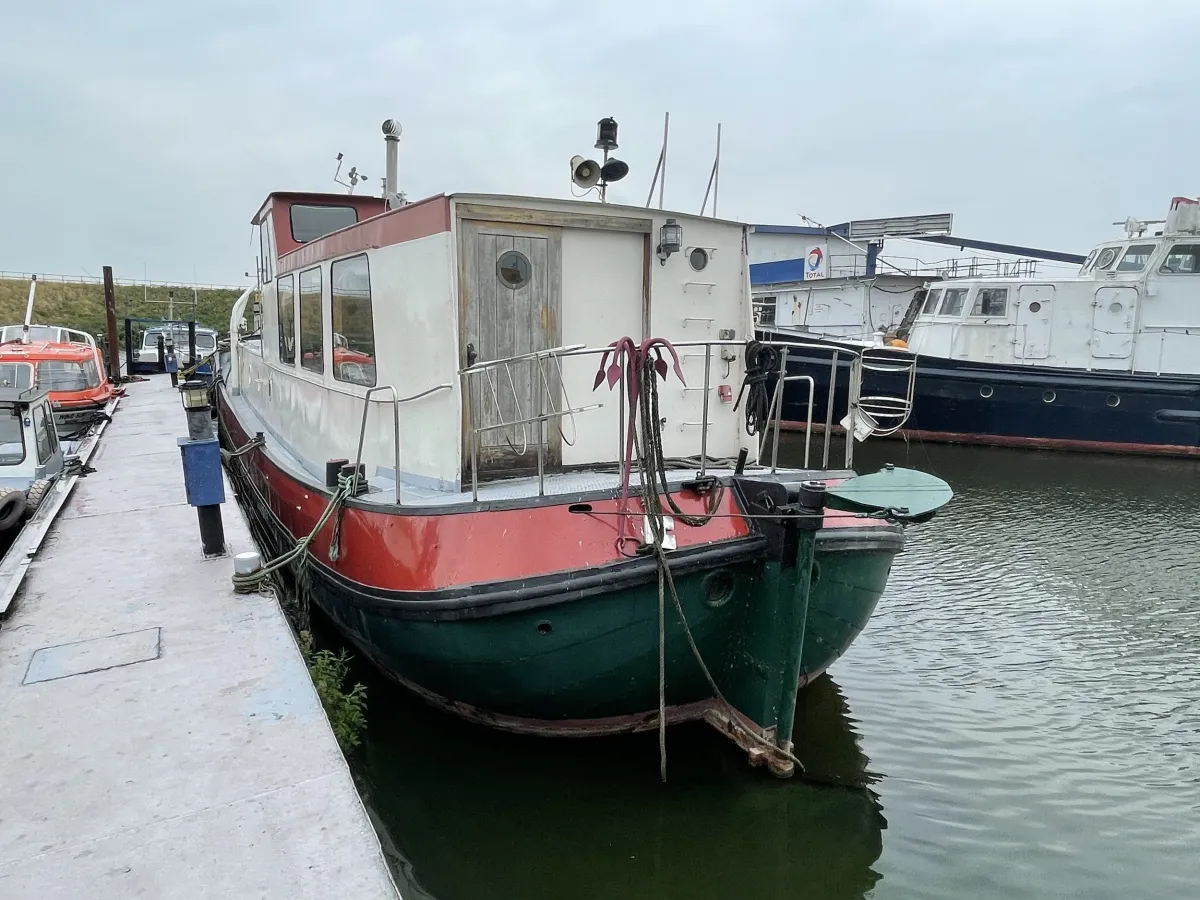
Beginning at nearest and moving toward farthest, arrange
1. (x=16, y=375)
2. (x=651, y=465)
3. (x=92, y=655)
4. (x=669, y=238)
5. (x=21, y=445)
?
(x=651, y=465)
(x=92, y=655)
(x=669, y=238)
(x=21, y=445)
(x=16, y=375)

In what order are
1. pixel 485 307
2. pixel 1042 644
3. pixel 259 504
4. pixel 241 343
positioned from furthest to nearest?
pixel 241 343
pixel 259 504
pixel 1042 644
pixel 485 307

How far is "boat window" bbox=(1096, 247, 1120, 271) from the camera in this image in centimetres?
1549

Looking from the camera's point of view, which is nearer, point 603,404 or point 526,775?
point 526,775

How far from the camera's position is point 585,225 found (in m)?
4.95

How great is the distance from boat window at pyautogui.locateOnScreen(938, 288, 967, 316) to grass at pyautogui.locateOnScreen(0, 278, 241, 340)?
31.1 metres

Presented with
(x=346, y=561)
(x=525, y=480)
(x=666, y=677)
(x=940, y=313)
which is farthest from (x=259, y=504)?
(x=940, y=313)

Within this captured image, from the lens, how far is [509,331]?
16.2ft

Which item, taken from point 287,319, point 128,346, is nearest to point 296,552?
point 287,319

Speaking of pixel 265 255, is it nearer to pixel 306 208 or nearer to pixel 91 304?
pixel 306 208

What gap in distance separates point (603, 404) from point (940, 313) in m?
14.3

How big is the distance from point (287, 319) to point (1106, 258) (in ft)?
51.0

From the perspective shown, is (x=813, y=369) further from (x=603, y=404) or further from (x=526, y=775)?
(x=526, y=775)

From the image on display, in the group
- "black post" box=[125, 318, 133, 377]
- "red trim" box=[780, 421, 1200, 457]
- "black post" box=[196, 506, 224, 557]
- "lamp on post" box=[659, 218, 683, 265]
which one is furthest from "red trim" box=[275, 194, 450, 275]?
"black post" box=[125, 318, 133, 377]

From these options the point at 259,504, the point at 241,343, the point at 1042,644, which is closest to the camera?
the point at 1042,644
